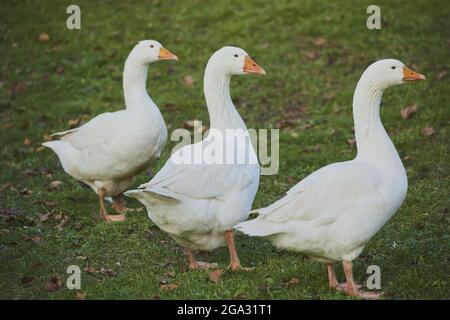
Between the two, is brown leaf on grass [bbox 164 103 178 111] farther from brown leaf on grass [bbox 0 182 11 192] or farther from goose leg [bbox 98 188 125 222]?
goose leg [bbox 98 188 125 222]

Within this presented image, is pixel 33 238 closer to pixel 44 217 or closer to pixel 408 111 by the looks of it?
pixel 44 217

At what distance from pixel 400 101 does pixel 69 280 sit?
5.92m

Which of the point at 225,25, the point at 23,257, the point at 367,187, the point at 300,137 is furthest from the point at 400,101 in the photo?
the point at 23,257

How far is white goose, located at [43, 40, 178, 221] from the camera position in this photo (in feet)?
24.5

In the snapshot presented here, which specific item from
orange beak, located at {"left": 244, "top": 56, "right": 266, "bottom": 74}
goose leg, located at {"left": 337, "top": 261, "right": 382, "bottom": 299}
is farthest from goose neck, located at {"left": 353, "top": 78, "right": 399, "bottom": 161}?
orange beak, located at {"left": 244, "top": 56, "right": 266, "bottom": 74}

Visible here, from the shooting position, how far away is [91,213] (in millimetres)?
7965

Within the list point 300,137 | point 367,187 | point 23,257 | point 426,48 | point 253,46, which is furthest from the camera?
point 253,46

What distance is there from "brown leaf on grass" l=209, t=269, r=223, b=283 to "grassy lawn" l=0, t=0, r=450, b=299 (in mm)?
49

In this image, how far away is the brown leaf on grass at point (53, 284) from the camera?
5898 millimetres

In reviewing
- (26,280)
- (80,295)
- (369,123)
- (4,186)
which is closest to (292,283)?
(369,123)

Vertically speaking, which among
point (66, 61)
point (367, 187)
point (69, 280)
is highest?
point (66, 61)

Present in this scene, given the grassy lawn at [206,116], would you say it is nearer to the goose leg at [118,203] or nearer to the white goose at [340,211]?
the goose leg at [118,203]

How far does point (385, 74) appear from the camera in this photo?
5.57 metres

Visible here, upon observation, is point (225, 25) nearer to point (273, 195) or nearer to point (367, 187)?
point (273, 195)
